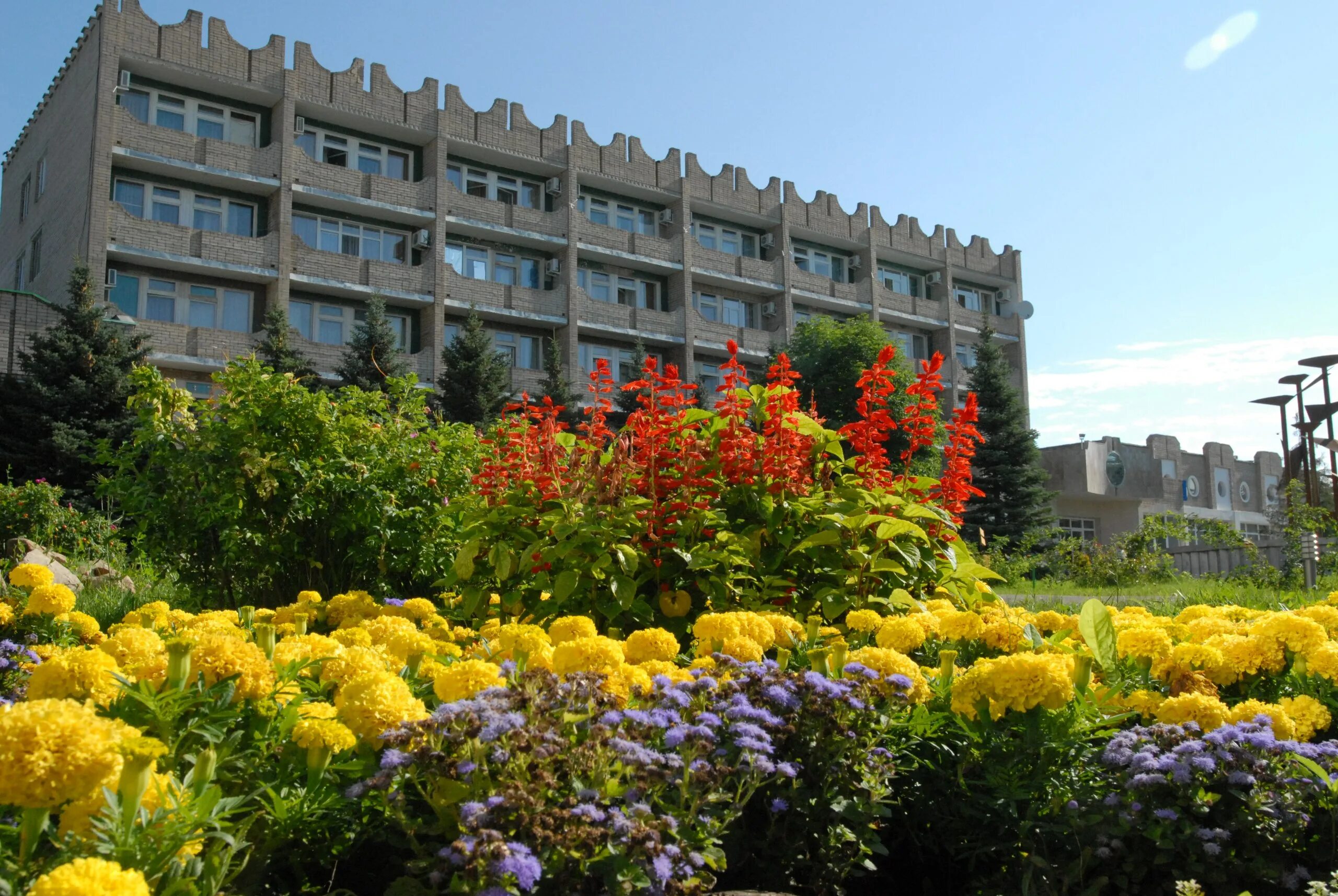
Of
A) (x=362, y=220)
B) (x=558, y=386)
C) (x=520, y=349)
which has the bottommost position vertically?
(x=558, y=386)

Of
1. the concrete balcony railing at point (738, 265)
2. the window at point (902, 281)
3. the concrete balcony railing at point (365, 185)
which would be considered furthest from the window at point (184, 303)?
the window at point (902, 281)

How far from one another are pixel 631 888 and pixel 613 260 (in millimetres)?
31850

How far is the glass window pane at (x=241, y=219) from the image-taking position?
86.5 ft

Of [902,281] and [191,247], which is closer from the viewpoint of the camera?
[191,247]

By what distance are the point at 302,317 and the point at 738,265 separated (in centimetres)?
1539

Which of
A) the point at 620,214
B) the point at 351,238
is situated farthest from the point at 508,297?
the point at 620,214

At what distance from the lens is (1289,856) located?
228cm

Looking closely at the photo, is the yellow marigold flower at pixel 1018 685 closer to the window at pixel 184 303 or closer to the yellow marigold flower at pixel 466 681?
the yellow marigold flower at pixel 466 681

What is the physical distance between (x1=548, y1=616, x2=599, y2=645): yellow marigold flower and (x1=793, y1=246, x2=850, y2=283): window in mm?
36230

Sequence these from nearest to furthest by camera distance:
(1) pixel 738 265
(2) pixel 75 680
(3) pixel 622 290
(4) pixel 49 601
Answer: (2) pixel 75 680 < (4) pixel 49 601 < (3) pixel 622 290 < (1) pixel 738 265

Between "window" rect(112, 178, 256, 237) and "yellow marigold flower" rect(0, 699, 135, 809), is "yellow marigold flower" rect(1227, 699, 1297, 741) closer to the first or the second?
"yellow marigold flower" rect(0, 699, 135, 809)

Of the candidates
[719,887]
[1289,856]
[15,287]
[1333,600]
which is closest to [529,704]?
[719,887]

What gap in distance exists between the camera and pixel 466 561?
14.6ft

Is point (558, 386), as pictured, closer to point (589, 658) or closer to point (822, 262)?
point (822, 262)
